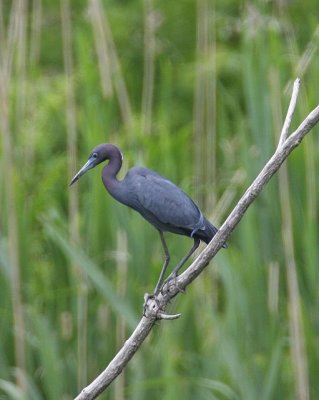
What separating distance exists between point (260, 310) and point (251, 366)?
20cm

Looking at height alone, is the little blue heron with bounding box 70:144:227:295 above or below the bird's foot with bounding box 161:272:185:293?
above

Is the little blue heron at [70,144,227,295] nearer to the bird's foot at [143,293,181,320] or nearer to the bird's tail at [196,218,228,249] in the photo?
the bird's tail at [196,218,228,249]

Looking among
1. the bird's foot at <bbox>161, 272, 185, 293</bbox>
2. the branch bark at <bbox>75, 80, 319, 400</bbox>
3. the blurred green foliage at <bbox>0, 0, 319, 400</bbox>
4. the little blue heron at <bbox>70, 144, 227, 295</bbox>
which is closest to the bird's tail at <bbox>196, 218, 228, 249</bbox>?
the little blue heron at <bbox>70, 144, 227, 295</bbox>

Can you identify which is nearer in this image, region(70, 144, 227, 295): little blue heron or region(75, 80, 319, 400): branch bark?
region(75, 80, 319, 400): branch bark

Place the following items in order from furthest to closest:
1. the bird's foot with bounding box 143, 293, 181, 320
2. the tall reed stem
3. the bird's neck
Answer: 1. the tall reed stem
2. the bird's neck
3. the bird's foot with bounding box 143, 293, 181, 320

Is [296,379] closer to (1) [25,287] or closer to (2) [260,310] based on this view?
(2) [260,310]

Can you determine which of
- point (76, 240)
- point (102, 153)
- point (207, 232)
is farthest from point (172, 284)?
point (76, 240)

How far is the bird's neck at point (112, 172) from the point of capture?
299cm

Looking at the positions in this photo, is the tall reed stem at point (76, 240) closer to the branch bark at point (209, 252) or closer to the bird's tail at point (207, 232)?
the bird's tail at point (207, 232)

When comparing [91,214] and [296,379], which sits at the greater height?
[91,214]

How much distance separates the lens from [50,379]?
149 inches

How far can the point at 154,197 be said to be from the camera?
299cm

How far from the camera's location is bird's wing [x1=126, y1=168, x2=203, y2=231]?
2.92m

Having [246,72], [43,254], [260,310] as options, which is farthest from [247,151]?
[43,254]
